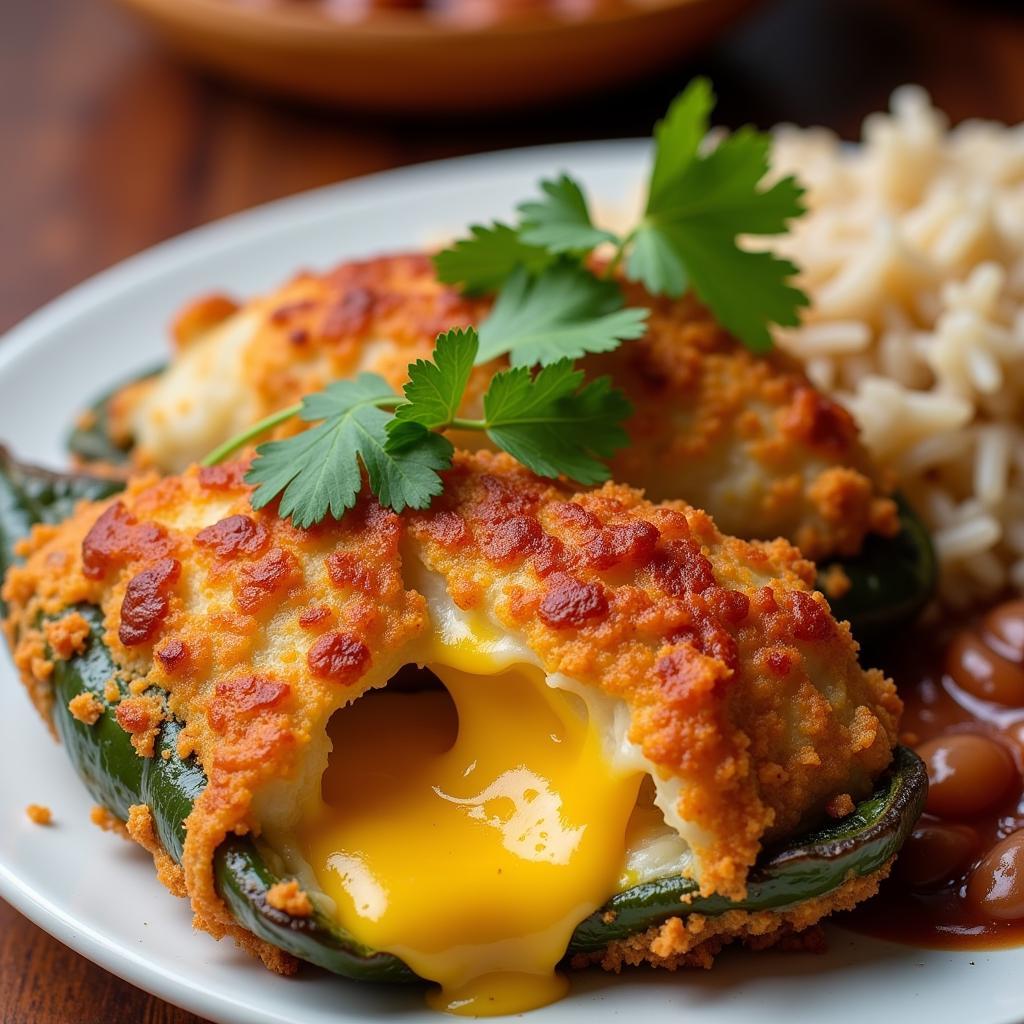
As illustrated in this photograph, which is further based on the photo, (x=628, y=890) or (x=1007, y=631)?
(x=1007, y=631)

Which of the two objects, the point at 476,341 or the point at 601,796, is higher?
the point at 476,341

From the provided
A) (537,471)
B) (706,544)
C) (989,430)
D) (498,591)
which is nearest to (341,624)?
(498,591)

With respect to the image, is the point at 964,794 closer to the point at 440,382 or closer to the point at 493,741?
the point at 493,741

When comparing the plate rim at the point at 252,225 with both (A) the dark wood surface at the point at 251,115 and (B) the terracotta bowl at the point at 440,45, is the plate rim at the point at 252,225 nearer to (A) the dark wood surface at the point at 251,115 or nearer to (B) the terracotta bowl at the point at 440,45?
(A) the dark wood surface at the point at 251,115

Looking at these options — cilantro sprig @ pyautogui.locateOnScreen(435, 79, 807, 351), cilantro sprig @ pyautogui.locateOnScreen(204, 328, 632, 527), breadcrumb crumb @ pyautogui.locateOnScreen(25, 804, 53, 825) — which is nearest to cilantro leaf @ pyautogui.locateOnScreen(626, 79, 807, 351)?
cilantro sprig @ pyautogui.locateOnScreen(435, 79, 807, 351)

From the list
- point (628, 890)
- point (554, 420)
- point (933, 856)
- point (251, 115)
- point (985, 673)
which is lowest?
point (251, 115)

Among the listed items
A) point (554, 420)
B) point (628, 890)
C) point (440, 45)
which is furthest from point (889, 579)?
point (440, 45)

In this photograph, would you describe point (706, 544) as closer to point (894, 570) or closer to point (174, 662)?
point (894, 570)
